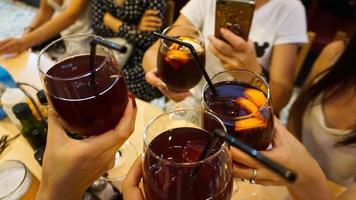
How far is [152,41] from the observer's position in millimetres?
1932

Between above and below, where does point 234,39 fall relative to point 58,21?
above

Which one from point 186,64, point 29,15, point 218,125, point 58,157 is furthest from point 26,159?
point 29,15

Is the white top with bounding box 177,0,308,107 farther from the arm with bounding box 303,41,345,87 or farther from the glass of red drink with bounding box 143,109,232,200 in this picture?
the glass of red drink with bounding box 143,109,232,200

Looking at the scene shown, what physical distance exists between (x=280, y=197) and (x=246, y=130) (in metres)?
0.37

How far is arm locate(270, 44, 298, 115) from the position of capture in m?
1.42

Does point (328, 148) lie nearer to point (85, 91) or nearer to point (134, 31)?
point (85, 91)

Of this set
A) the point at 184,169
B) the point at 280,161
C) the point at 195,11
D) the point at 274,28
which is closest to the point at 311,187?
the point at 280,161

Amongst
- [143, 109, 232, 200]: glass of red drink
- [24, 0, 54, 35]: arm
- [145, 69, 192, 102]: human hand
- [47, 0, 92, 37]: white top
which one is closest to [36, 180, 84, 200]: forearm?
[143, 109, 232, 200]: glass of red drink

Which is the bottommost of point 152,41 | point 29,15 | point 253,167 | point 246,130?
point 29,15

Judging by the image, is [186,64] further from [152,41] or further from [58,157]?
[152,41]

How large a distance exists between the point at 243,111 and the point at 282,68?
32.1 inches

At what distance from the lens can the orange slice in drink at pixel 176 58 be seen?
944 mm

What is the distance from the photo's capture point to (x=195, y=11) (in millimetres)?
1522

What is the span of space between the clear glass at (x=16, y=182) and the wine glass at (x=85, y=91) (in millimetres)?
258
